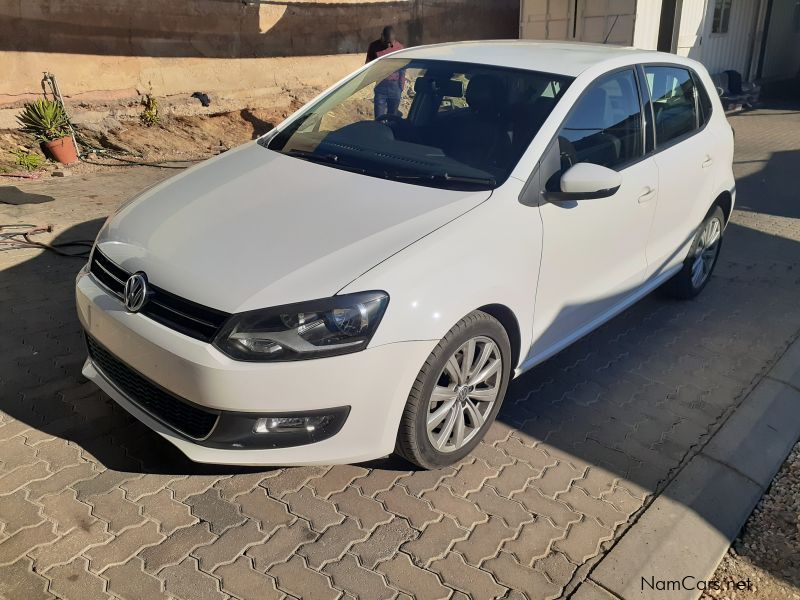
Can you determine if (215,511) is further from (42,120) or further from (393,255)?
(42,120)

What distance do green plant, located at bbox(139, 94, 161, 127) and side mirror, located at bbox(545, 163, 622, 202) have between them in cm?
814

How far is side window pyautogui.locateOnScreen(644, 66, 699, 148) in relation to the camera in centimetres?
410

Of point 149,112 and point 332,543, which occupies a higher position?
point 149,112

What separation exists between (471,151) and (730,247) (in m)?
4.06

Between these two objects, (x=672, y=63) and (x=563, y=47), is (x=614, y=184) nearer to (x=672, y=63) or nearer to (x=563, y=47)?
(x=563, y=47)

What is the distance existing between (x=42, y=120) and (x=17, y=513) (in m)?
7.23

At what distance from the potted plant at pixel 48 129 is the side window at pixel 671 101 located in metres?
7.20

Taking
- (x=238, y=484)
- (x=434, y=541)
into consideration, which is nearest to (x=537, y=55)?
(x=434, y=541)

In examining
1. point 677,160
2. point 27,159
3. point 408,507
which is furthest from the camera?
point 27,159

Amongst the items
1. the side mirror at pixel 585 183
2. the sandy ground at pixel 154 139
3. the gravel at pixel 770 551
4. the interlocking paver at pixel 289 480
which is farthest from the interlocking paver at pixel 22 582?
the sandy ground at pixel 154 139

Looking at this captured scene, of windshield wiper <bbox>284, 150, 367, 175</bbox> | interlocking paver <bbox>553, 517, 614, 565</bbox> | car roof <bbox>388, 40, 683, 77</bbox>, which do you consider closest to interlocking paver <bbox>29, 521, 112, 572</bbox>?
interlocking paver <bbox>553, 517, 614, 565</bbox>

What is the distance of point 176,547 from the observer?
2.55 m

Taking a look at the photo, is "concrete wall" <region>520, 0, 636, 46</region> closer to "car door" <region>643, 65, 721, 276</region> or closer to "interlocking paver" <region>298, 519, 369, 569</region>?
"car door" <region>643, 65, 721, 276</region>

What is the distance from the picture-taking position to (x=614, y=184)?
10.1ft
